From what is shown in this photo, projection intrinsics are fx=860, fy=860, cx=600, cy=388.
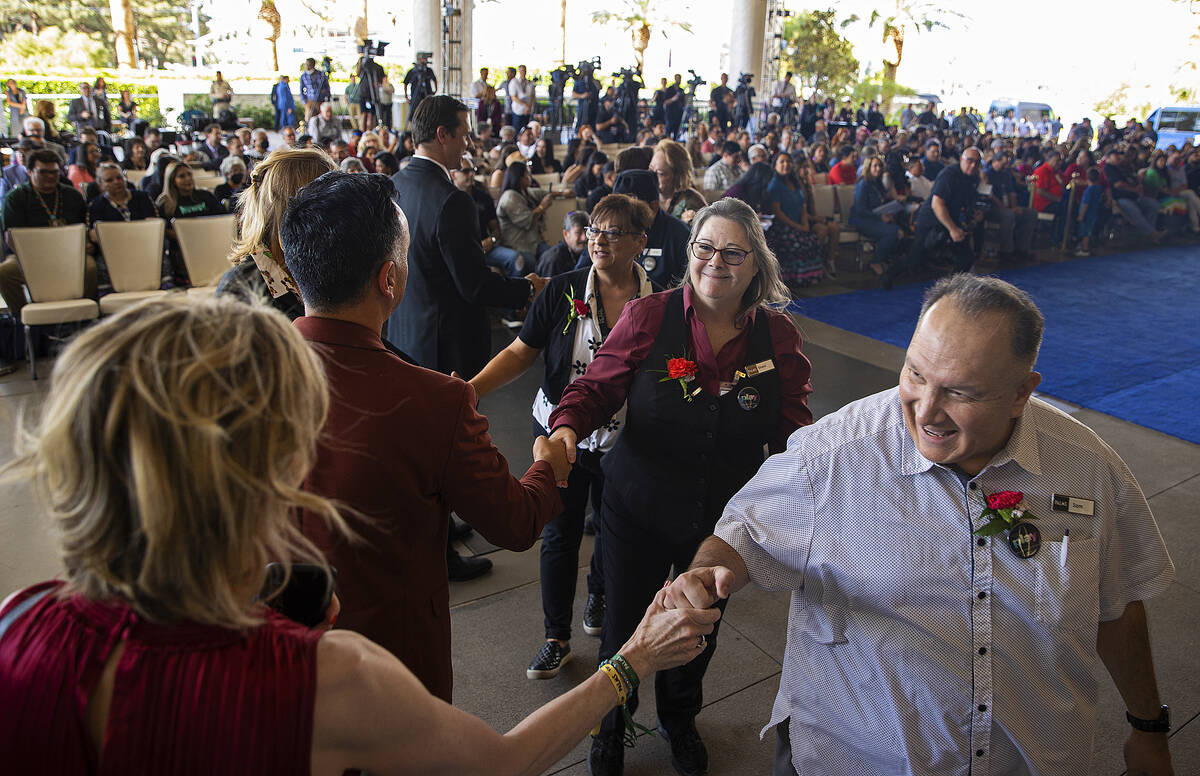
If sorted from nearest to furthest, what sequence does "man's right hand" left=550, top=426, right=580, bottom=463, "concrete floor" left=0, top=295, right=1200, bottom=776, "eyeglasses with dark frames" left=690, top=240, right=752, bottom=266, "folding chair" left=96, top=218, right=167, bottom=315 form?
"man's right hand" left=550, top=426, right=580, bottom=463 < "eyeglasses with dark frames" left=690, top=240, right=752, bottom=266 < "concrete floor" left=0, top=295, right=1200, bottom=776 < "folding chair" left=96, top=218, right=167, bottom=315

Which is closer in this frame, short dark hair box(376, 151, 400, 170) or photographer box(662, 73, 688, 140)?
short dark hair box(376, 151, 400, 170)

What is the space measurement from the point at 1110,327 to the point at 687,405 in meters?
8.54

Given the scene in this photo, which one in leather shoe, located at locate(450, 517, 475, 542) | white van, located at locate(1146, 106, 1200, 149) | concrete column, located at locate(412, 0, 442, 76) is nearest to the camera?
leather shoe, located at locate(450, 517, 475, 542)

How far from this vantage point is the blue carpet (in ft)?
22.3

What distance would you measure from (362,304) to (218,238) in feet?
21.2

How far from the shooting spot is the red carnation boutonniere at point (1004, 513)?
166 cm

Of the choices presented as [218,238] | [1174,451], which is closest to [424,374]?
[1174,451]

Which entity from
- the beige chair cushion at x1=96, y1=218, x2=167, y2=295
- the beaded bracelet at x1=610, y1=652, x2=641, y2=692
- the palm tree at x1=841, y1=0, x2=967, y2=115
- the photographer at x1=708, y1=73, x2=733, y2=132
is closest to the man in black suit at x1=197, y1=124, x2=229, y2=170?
the beige chair cushion at x1=96, y1=218, x2=167, y2=295

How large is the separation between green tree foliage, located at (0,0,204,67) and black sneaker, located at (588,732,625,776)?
1710 inches

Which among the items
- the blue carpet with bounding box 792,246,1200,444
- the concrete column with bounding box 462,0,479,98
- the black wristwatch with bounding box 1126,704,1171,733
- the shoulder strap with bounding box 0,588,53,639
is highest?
the concrete column with bounding box 462,0,479,98

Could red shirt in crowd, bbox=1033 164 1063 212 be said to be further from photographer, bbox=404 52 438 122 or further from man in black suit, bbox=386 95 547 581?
man in black suit, bbox=386 95 547 581

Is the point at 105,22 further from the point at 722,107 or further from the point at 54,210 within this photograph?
the point at 54,210

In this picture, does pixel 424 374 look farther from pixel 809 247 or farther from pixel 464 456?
pixel 809 247

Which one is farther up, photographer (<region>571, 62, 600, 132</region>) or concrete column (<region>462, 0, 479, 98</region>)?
concrete column (<region>462, 0, 479, 98</region>)
